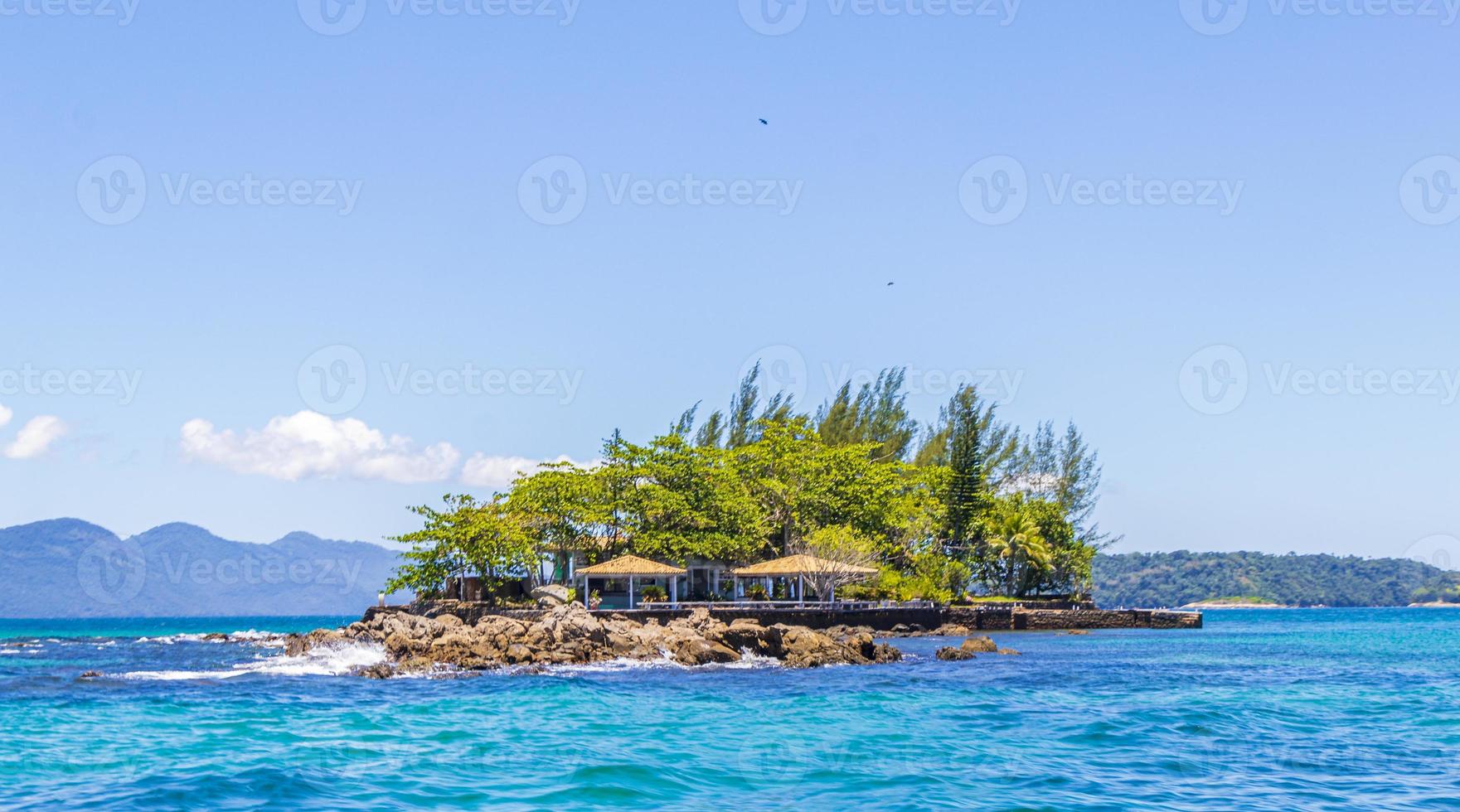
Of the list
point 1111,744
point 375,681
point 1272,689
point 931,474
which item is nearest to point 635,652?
point 375,681

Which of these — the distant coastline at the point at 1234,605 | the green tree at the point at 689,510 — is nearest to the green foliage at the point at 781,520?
the green tree at the point at 689,510

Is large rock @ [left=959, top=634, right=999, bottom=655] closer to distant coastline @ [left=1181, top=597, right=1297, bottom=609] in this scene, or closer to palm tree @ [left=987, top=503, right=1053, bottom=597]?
palm tree @ [left=987, top=503, right=1053, bottom=597]

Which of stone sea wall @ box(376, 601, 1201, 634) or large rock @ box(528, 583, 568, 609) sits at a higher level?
large rock @ box(528, 583, 568, 609)

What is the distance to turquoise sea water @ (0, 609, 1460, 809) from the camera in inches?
568

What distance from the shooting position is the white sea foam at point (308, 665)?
101 ft

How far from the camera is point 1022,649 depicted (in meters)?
40.3

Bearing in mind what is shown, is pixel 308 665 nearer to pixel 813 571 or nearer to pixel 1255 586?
pixel 813 571

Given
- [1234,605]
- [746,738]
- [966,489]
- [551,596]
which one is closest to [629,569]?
[551,596]

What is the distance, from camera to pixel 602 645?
35188mm

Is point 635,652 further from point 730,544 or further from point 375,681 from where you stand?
point 730,544

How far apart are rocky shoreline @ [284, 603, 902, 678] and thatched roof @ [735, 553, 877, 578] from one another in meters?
12.7

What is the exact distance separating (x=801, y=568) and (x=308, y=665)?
22240 millimetres

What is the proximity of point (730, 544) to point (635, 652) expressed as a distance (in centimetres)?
1755

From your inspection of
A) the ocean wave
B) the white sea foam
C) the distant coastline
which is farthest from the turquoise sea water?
the distant coastline
